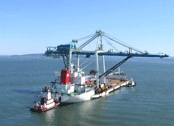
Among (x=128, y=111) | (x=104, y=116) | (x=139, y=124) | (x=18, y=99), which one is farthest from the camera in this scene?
(x=18, y=99)

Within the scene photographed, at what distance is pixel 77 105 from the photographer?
35844 mm

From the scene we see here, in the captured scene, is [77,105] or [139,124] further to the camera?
[77,105]

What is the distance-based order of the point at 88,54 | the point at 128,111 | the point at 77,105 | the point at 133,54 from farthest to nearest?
the point at 88,54, the point at 133,54, the point at 77,105, the point at 128,111

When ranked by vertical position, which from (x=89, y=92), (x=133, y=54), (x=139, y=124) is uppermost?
(x=133, y=54)

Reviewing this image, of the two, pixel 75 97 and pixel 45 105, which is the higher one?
pixel 75 97

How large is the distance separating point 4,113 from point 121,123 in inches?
808

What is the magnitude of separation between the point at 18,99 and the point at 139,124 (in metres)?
26.9

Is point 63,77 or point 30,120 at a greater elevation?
point 63,77

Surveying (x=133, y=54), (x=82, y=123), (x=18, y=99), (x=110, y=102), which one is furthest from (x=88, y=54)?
(x=82, y=123)

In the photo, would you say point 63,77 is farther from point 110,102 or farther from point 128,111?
point 128,111

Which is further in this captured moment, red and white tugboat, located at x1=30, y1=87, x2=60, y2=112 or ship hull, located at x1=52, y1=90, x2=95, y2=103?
ship hull, located at x1=52, y1=90, x2=95, y2=103

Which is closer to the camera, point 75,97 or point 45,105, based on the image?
point 45,105

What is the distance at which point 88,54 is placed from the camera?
52438mm

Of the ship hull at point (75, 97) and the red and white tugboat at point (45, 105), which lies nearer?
the red and white tugboat at point (45, 105)
